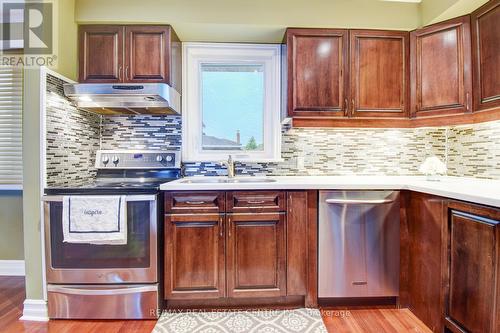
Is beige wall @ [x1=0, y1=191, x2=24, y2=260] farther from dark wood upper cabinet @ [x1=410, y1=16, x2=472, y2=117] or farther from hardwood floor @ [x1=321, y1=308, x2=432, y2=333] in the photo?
dark wood upper cabinet @ [x1=410, y1=16, x2=472, y2=117]

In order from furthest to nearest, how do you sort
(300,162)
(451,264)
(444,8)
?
1. (300,162)
2. (444,8)
3. (451,264)

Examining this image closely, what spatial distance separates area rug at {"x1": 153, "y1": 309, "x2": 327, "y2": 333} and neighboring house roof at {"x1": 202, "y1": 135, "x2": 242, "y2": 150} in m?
1.38

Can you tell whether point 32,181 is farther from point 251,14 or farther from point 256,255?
point 251,14

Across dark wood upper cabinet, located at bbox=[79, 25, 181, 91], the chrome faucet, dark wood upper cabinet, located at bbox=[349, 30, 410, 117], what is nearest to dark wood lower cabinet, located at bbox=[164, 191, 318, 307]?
the chrome faucet

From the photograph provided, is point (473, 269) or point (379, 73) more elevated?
point (379, 73)

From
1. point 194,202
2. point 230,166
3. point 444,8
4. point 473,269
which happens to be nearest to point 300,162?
point 230,166

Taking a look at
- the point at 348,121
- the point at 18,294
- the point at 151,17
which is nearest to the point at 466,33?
the point at 348,121

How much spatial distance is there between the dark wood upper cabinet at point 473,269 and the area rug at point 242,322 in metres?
0.78

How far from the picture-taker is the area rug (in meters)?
1.71

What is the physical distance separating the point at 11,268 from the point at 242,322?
7.70ft

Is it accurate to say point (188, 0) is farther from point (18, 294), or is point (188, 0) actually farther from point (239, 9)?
point (18, 294)

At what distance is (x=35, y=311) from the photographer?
6.00 ft

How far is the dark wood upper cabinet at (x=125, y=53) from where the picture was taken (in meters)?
2.11

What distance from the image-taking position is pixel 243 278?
1.89 m
